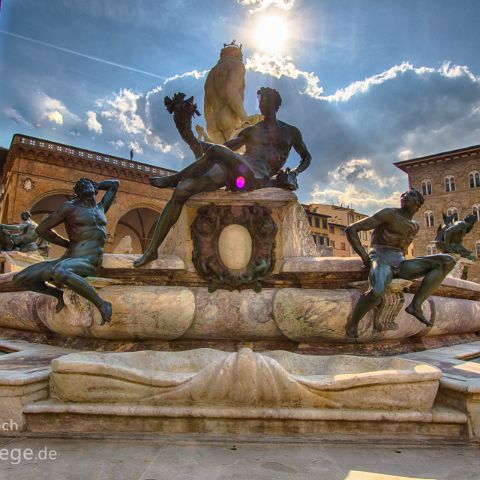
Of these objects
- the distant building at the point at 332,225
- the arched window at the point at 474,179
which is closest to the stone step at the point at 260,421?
the arched window at the point at 474,179

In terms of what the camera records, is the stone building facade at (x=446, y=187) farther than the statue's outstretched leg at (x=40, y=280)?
Yes

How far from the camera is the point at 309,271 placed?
3.98 metres

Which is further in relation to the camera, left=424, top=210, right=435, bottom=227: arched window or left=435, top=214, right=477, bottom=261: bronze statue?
left=424, top=210, right=435, bottom=227: arched window

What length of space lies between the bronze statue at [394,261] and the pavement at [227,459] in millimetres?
1449

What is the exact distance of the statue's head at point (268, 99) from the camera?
189 inches

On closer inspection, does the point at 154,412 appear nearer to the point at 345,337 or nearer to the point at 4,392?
the point at 4,392

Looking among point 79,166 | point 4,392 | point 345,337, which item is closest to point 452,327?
point 345,337

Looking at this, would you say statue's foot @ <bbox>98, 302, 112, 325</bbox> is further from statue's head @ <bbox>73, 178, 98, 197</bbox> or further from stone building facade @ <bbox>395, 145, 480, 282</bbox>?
stone building facade @ <bbox>395, 145, 480, 282</bbox>

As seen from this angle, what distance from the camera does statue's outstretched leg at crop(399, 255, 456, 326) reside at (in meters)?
3.65

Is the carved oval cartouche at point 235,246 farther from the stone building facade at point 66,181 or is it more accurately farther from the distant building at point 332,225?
the distant building at point 332,225

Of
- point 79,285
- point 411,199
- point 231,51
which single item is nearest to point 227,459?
point 79,285

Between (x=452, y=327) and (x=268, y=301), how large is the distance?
266 cm

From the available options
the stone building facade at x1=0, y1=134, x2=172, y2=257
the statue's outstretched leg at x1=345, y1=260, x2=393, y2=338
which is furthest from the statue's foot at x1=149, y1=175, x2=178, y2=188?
the stone building facade at x1=0, y1=134, x2=172, y2=257

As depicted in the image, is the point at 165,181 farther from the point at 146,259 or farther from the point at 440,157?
the point at 440,157
